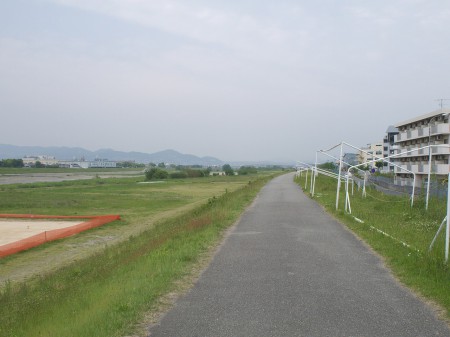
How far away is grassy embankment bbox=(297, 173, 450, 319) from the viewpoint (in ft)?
21.4

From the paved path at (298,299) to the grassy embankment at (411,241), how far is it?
0.97ft

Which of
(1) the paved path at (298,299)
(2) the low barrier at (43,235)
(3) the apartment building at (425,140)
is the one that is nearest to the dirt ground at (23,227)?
(2) the low barrier at (43,235)

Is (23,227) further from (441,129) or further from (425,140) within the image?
(425,140)

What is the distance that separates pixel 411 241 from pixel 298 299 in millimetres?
5774

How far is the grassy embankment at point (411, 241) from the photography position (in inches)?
257

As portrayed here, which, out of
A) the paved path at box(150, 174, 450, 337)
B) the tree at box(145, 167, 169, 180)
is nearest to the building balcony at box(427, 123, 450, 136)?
the paved path at box(150, 174, 450, 337)

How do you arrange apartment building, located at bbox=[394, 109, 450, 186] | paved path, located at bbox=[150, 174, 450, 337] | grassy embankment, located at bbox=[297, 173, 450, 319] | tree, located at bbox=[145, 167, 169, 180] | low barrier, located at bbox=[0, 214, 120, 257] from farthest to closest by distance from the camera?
tree, located at bbox=[145, 167, 169, 180]
apartment building, located at bbox=[394, 109, 450, 186]
low barrier, located at bbox=[0, 214, 120, 257]
grassy embankment, located at bbox=[297, 173, 450, 319]
paved path, located at bbox=[150, 174, 450, 337]

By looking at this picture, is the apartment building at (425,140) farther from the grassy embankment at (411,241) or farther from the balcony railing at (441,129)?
the grassy embankment at (411,241)

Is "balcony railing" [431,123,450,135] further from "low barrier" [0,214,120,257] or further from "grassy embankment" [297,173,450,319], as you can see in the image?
"low barrier" [0,214,120,257]

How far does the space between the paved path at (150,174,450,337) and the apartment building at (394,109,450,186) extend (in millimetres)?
34799

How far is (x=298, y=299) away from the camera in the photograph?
5.95 metres

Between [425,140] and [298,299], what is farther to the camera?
[425,140]

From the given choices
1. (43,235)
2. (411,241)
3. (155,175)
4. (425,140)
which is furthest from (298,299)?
(155,175)

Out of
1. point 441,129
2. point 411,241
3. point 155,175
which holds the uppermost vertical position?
point 441,129
